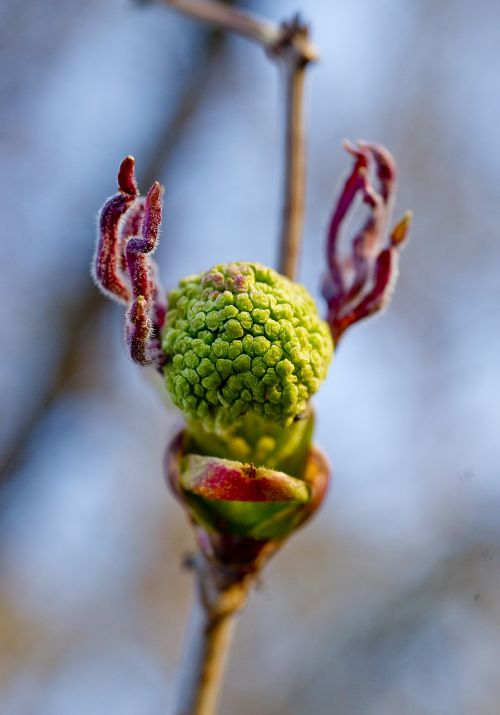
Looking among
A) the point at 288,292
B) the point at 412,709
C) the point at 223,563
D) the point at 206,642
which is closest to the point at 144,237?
the point at 288,292

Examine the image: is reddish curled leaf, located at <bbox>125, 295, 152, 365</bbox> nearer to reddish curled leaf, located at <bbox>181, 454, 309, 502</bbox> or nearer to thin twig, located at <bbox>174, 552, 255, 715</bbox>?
reddish curled leaf, located at <bbox>181, 454, 309, 502</bbox>

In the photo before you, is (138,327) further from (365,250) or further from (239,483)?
(365,250)

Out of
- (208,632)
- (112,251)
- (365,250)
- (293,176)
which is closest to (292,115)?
(293,176)

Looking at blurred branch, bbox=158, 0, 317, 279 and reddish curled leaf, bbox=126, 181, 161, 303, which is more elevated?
blurred branch, bbox=158, 0, 317, 279

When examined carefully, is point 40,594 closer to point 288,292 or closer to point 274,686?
point 274,686

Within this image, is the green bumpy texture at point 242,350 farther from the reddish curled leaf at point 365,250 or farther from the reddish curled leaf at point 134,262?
the reddish curled leaf at point 365,250

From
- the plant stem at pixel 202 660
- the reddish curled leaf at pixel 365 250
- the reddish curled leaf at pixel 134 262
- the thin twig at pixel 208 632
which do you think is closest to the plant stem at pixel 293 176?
the reddish curled leaf at pixel 365 250

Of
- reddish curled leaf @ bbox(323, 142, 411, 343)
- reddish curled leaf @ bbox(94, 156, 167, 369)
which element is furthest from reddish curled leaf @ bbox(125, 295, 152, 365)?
reddish curled leaf @ bbox(323, 142, 411, 343)
